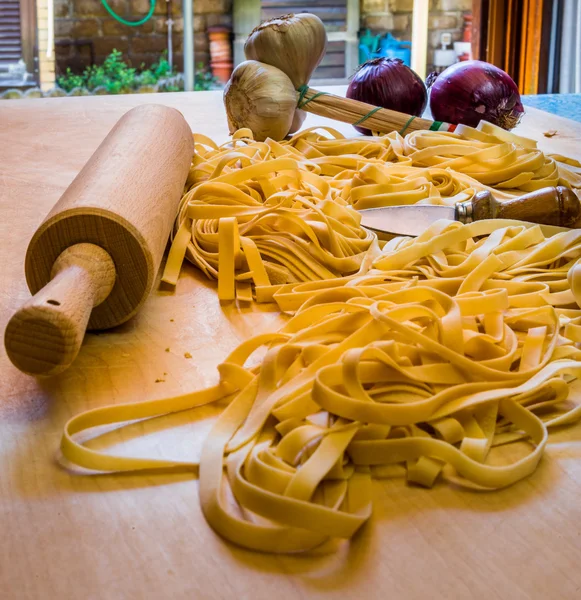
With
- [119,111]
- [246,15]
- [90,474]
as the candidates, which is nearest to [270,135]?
[119,111]

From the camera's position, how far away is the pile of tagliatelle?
0.73 m

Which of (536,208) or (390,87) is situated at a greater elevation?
(390,87)

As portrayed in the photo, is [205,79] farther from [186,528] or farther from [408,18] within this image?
[186,528]

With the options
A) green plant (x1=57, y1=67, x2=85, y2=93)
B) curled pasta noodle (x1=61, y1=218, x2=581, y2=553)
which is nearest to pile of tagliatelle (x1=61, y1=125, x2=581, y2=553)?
curled pasta noodle (x1=61, y1=218, x2=581, y2=553)

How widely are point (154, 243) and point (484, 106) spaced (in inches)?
49.1

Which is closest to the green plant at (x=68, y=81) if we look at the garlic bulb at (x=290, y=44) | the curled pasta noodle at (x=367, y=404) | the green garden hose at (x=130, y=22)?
the green garden hose at (x=130, y=22)

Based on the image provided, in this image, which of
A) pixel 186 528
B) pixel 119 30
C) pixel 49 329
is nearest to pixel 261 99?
pixel 49 329

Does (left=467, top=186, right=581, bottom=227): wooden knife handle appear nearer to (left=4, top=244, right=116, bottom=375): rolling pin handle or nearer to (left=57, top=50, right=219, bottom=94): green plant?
(left=4, top=244, right=116, bottom=375): rolling pin handle

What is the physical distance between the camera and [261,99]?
1941 millimetres

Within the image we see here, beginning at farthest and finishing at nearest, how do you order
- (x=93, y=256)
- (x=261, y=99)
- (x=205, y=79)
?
(x=205, y=79) < (x=261, y=99) < (x=93, y=256)

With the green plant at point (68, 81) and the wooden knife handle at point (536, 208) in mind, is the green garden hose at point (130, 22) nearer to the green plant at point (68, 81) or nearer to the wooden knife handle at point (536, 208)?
the green plant at point (68, 81)

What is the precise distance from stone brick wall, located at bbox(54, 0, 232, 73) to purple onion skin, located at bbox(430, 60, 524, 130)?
12.0 ft

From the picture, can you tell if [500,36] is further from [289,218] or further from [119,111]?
[289,218]

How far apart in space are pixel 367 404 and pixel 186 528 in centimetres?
20
